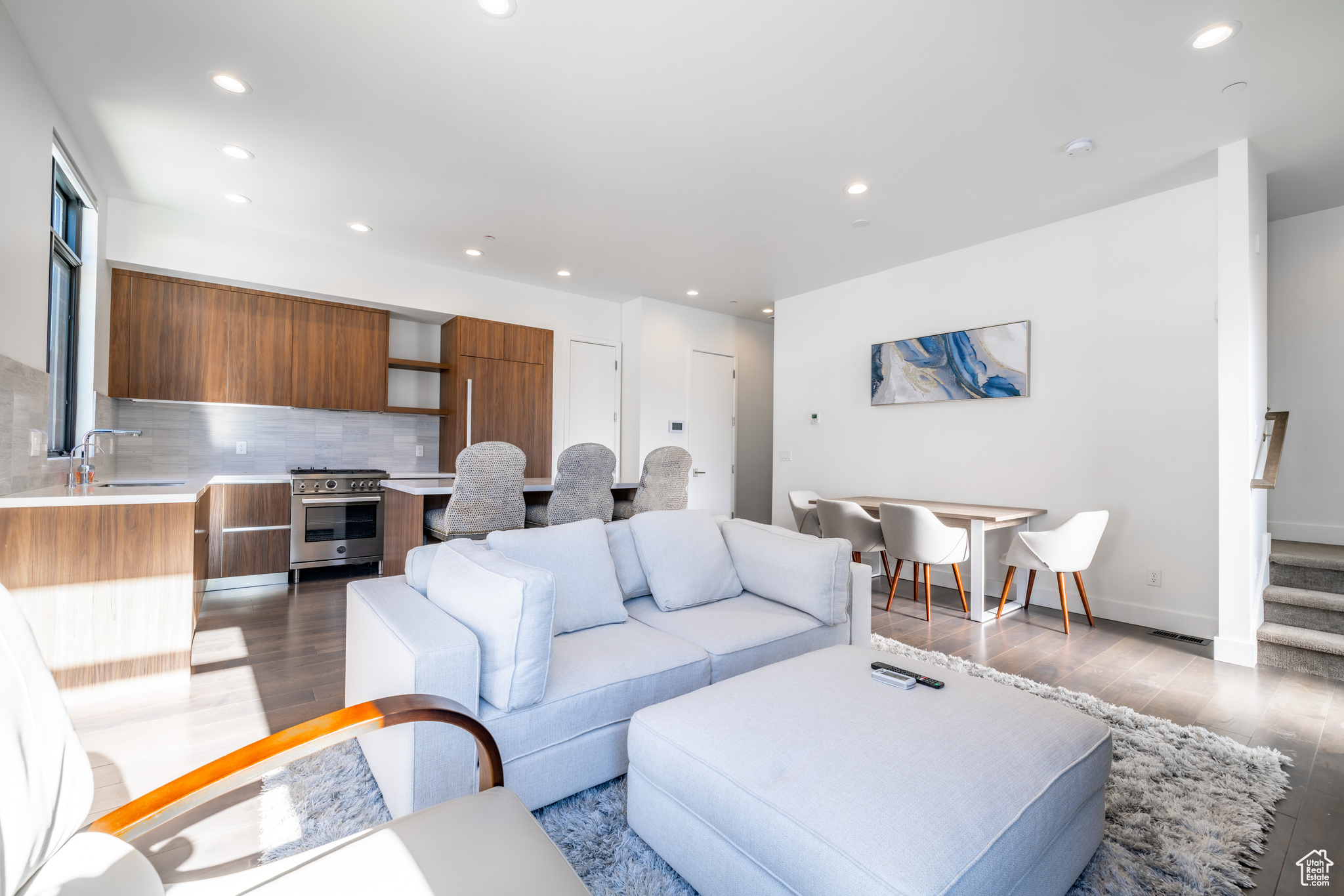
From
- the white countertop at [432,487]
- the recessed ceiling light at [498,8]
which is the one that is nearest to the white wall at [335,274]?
the white countertop at [432,487]

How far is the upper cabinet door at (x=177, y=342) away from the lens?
415cm

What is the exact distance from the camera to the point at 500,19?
230 cm

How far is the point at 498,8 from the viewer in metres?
2.23

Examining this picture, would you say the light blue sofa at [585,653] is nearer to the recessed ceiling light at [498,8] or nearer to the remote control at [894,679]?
the remote control at [894,679]

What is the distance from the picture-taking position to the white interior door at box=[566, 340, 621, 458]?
629cm

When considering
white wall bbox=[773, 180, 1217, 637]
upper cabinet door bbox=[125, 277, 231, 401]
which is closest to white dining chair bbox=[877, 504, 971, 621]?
white wall bbox=[773, 180, 1217, 637]

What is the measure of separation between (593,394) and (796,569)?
14.2 feet

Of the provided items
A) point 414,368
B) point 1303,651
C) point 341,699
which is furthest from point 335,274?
point 1303,651

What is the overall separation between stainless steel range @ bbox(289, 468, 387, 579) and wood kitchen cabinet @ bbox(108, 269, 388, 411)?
2.15 feet

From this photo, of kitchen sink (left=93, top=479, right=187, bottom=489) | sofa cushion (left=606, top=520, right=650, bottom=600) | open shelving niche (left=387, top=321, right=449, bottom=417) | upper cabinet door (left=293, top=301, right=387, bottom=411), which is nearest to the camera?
sofa cushion (left=606, top=520, right=650, bottom=600)

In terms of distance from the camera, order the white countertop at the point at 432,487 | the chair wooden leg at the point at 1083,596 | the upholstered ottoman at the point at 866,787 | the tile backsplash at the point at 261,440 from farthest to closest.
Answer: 1. the tile backsplash at the point at 261,440
2. the chair wooden leg at the point at 1083,596
3. the white countertop at the point at 432,487
4. the upholstered ottoman at the point at 866,787

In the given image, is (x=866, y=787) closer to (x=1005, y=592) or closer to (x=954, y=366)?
(x=1005, y=592)

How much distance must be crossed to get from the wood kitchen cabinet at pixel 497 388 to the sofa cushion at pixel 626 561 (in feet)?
10.5

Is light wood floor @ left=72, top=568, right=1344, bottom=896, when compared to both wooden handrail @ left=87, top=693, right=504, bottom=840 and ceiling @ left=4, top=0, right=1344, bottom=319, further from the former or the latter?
ceiling @ left=4, top=0, right=1344, bottom=319
